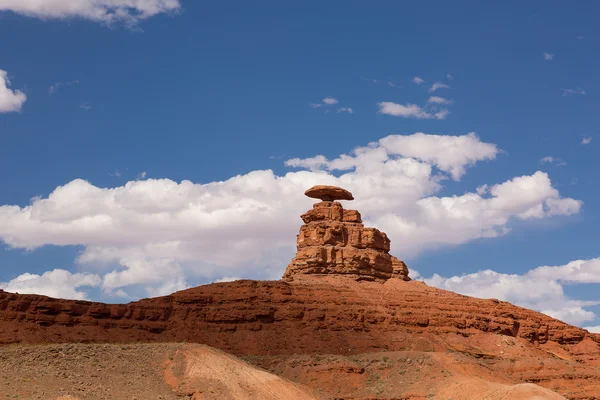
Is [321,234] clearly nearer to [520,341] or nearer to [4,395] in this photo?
[520,341]

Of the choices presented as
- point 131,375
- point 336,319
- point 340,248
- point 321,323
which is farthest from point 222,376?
point 340,248

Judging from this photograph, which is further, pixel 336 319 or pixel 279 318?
pixel 336 319

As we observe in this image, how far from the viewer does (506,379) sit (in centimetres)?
5438

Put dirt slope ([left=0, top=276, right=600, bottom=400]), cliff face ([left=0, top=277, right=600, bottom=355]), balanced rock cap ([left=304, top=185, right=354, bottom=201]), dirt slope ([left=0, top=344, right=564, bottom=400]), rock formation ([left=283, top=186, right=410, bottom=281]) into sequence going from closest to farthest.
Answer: dirt slope ([left=0, top=344, right=564, bottom=400])
cliff face ([left=0, top=277, right=600, bottom=355])
dirt slope ([left=0, top=276, right=600, bottom=400])
rock formation ([left=283, top=186, right=410, bottom=281])
balanced rock cap ([left=304, top=185, right=354, bottom=201])

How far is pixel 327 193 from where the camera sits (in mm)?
75688

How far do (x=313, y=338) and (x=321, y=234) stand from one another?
47.7 feet

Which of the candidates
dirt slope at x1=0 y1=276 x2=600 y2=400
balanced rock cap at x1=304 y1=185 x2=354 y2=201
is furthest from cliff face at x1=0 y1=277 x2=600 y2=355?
balanced rock cap at x1=304 y1=185 x2=354 y2=201

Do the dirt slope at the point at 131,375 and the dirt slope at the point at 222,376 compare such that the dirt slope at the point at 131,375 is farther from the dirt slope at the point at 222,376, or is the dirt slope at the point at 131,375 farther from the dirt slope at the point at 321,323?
the dirt slope at the point at 321,323

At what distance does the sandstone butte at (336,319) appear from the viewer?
175 feet

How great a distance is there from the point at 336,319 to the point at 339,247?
11.2 metres

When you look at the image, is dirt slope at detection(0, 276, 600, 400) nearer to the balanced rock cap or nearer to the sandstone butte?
the sandstone butte

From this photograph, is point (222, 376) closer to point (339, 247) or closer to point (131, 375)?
point (131, 375)

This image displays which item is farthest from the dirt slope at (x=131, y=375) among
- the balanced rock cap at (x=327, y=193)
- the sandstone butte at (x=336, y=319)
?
the balanced rock cap at (x=327, y=193)

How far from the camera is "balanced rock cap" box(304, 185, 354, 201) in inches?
2968
